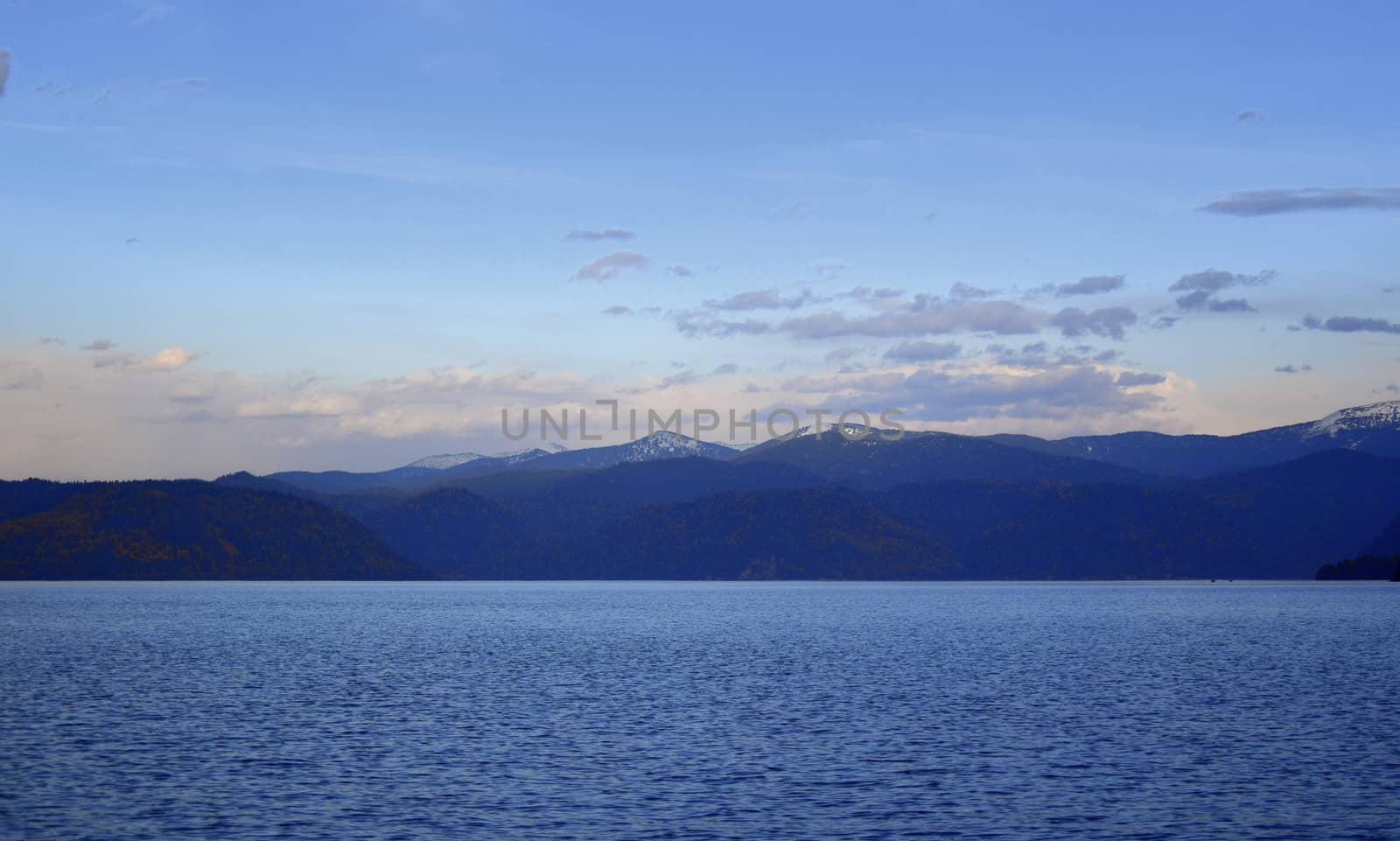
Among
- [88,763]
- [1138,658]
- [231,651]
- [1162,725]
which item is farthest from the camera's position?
[231,651]

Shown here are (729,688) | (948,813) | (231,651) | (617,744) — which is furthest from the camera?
(231,651)

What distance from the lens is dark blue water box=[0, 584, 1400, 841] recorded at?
42625 mm

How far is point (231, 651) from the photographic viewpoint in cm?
12531

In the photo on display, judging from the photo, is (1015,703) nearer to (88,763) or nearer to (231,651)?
(88,763)

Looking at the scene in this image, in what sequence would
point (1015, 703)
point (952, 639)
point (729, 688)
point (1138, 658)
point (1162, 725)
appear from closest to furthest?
point (1162, 725) → point (1015, 703) → point (729, 688) → point (1138, 658) → point (952, 639)

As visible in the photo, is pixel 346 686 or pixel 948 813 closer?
pixel 948 813

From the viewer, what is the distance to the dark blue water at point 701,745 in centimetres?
4262

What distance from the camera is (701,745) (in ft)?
194

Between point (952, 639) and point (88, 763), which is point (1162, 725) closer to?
point (88, 763)

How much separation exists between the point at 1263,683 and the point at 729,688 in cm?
3628

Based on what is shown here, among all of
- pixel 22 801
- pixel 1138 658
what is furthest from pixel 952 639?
pixel 22 801

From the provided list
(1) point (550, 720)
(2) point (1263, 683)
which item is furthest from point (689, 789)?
(2) point (1263, 683)

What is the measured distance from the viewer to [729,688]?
85.8m

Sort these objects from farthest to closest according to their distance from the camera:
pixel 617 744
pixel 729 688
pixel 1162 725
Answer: pixel 729 688 < pixel 1162 725 < pixel 617 744
